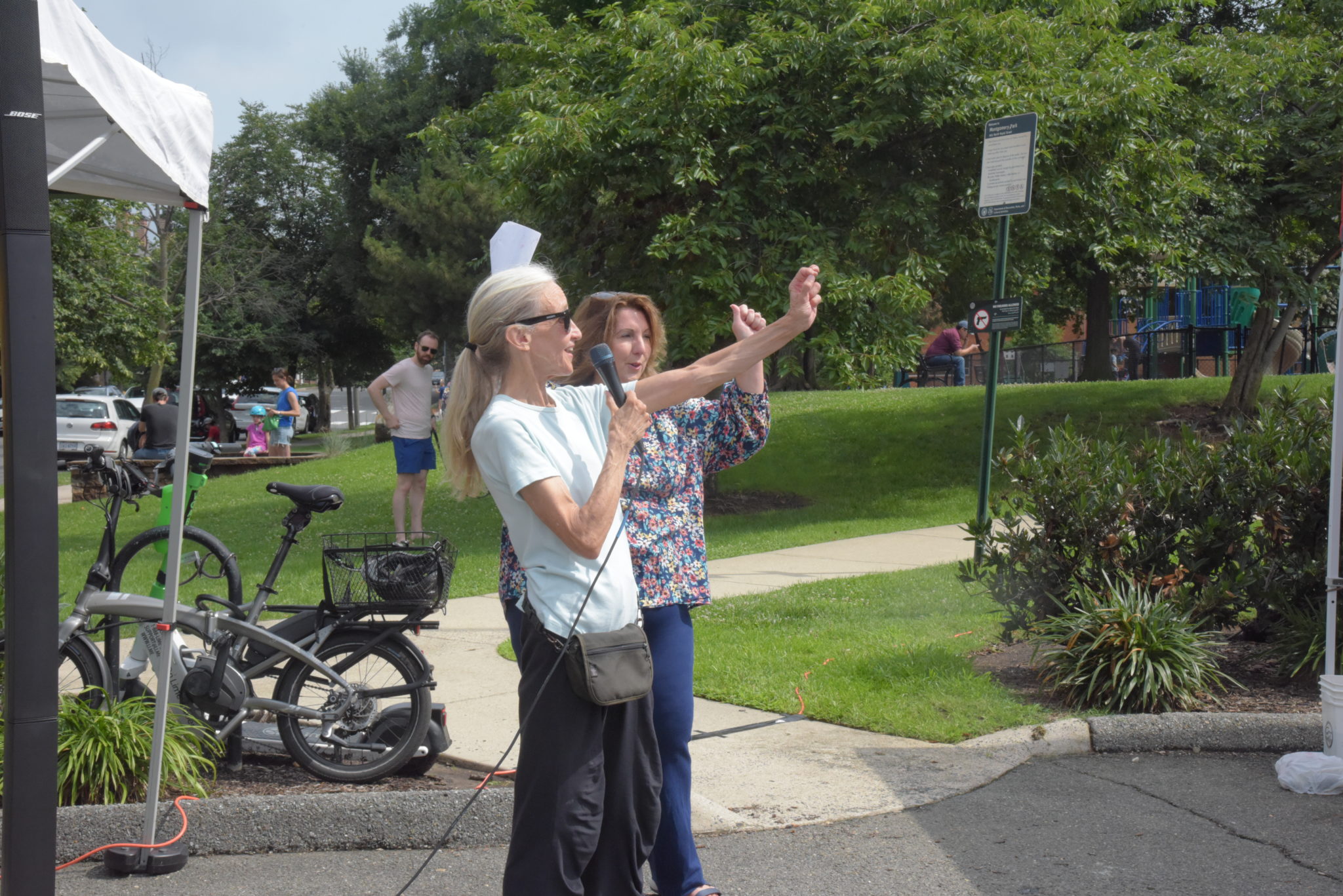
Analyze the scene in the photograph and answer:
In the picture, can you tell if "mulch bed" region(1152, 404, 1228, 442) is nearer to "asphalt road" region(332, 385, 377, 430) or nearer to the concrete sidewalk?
the concrete sidewalk

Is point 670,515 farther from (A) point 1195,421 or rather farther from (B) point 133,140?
(A) point 1195,421

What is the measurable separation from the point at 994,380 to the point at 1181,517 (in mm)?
2590

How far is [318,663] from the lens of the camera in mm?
4781

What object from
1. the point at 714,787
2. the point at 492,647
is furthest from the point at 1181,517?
the point at 492,647

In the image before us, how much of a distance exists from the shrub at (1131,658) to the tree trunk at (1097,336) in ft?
56.0

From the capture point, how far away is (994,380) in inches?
340

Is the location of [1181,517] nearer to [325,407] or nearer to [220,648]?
[220,648]

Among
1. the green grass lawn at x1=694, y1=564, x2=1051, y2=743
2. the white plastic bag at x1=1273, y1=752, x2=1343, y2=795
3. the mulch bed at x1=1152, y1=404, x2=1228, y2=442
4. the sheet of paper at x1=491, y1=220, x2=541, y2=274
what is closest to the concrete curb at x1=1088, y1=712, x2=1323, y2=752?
the green grass lawn at x1=694, y1=564, x2=1051, y2=743

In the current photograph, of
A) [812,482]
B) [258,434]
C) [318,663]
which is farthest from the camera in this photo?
[258,434]

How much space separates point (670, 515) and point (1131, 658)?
121 inches

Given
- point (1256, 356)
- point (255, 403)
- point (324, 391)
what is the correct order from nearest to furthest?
point (1256, 356) < point (255, 403) < point (324, 391)

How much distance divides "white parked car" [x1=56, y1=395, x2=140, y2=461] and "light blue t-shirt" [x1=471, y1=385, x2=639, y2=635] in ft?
83.8

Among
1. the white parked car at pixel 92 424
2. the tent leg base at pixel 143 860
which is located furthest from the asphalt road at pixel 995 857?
the white parked car at pixel 92 424

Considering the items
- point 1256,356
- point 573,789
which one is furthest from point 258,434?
point 573,789
